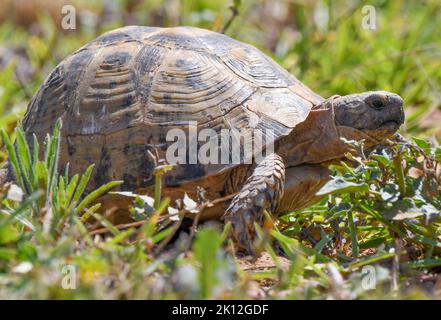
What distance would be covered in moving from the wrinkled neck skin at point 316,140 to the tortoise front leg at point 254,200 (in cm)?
28

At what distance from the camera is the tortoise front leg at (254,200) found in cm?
307

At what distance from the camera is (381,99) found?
343 cm

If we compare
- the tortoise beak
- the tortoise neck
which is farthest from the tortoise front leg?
the tortoise beak

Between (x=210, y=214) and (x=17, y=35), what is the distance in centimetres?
540

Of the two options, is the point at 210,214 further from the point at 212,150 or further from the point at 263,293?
the point at 263,293

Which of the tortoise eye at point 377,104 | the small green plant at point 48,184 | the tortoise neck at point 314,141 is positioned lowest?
the small green plant at point 48,184

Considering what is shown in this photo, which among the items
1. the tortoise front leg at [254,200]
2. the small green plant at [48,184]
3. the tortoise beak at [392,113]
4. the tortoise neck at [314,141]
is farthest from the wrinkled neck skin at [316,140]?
the small green plant at [48,184]

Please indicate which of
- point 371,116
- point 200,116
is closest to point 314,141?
point 371,116

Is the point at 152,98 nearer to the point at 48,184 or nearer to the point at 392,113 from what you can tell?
the point at 48,184

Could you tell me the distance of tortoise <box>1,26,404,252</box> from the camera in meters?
3.40

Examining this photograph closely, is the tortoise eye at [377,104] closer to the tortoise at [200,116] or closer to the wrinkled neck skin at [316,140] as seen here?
the tortoise at [200,116]

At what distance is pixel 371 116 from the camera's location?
3.45 metres

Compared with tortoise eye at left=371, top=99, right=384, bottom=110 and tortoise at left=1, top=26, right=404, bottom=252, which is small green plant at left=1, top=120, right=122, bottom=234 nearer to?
tortoise at left=1, top=26, right=404, bottom=252
